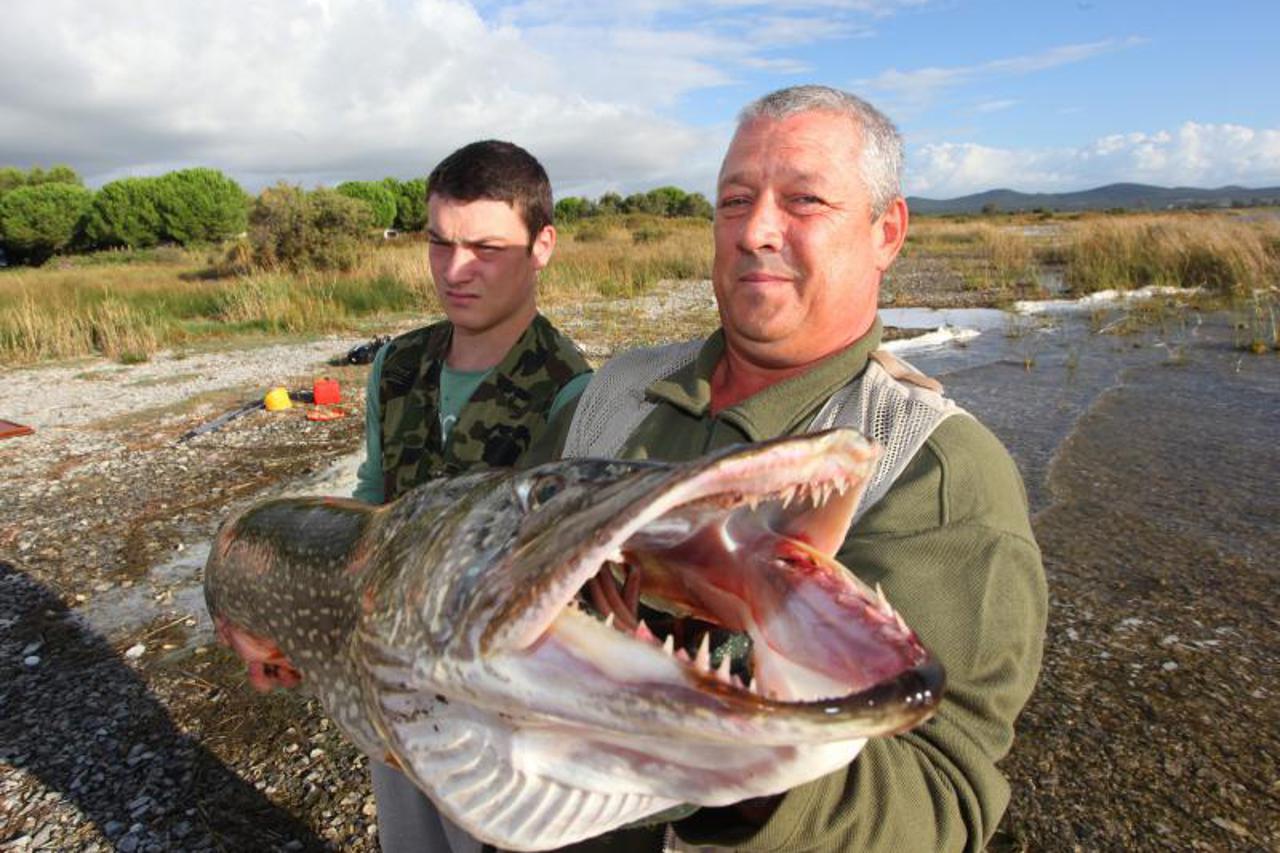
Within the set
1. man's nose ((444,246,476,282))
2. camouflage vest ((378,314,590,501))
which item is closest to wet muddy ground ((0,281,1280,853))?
camouflage vest ((378,314,590,501))

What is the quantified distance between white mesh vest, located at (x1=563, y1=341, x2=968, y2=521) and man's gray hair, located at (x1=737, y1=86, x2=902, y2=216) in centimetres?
49

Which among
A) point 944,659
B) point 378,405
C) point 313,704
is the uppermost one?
point 378,405

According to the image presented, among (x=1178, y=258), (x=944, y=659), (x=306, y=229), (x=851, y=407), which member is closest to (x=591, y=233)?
(x=306, y=229)

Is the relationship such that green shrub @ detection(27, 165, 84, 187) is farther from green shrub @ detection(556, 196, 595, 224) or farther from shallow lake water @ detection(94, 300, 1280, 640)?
shallow lake water @ detection(94, 300, 1280, 640)

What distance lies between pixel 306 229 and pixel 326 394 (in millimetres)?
16412

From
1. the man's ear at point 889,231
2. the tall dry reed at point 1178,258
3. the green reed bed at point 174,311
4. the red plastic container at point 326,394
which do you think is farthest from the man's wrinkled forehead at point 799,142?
the tall dry reed at point 1178,258

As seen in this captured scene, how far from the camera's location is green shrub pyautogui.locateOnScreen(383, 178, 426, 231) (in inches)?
2430

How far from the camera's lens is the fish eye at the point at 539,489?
1401 mm

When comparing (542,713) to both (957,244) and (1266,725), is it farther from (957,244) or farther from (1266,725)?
(957,244)

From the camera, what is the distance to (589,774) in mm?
1192

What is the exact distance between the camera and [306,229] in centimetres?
2333

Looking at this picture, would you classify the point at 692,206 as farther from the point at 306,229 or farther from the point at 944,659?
the point at 944,659

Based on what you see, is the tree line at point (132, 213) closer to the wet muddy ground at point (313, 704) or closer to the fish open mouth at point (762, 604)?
the wet muddy ground at point (313, 704)

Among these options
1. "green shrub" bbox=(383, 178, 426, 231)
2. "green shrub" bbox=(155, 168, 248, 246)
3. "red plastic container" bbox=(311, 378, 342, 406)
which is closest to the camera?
"red plastic container" bbox=(311, 378, 342, 406)
